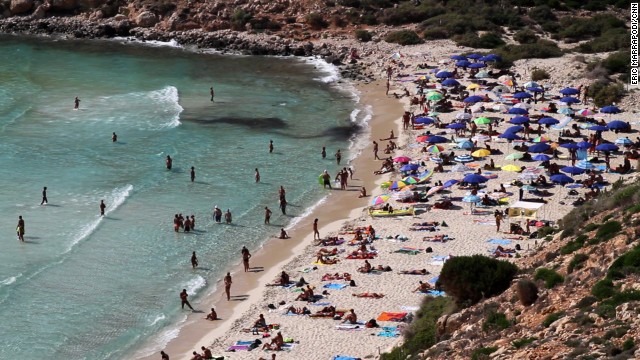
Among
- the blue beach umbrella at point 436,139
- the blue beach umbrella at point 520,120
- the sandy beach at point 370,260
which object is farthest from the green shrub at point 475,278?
the blue beach umbrella at point 520,120

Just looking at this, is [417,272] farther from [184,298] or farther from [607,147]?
[607,147]

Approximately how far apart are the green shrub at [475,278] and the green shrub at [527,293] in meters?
1.83

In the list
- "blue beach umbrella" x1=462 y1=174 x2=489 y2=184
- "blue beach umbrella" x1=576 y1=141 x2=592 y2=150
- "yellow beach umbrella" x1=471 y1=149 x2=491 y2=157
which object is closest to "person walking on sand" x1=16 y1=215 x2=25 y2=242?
"blue beach umbrella" x1=462 y1=174 x2=489 y2=184

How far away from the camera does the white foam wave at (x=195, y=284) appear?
34312mm

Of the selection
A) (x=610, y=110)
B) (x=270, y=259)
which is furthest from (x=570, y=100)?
(x=270, y=259)

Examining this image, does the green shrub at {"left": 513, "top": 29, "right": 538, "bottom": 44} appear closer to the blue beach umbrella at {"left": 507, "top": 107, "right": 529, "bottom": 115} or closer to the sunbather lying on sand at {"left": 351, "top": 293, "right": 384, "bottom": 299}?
the blue beach umbrella at {"left": 507, "top": 107, "right": 529, "bottom": 115}

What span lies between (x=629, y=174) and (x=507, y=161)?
523 centimetres

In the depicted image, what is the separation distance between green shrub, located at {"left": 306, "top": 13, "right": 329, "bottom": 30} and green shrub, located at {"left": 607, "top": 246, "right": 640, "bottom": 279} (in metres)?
56.8

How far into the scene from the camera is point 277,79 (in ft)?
216

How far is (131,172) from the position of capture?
156ft

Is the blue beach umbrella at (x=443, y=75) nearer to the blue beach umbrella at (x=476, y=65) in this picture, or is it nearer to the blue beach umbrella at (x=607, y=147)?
the blue beach umbrella at (x=476, y=65)

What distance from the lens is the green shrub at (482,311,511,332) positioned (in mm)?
20266

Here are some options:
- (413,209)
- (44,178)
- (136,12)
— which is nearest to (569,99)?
(413,209)

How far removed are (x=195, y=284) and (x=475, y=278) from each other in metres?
13.9
